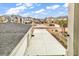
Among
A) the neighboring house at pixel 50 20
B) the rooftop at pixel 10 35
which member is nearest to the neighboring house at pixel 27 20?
the rooftop at pixel 10 35

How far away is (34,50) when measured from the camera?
159 centimetres

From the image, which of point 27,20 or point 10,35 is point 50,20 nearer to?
point 27,20

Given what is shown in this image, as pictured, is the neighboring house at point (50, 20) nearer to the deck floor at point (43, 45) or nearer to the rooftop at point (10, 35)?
the deck floor at point (43, 45)

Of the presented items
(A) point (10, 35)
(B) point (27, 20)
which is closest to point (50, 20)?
(B) point (27, 20)

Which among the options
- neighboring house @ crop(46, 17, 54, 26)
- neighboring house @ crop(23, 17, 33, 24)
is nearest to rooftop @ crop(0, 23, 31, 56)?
neighboring house @ crop(23, 17, 33, 24)

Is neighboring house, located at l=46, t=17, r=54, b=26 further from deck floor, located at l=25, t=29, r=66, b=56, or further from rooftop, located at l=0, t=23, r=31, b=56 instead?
rooftop, located at l=0, t=23, r=31, b=56

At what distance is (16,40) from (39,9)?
1.20 feet

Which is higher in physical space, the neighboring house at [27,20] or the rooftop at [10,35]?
the neighboring house at [27,20]

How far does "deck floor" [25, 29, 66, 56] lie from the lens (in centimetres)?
158

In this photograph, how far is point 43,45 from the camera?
5.20ft

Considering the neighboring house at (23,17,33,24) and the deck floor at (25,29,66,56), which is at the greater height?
the neighboring house at (23,17,33,24)

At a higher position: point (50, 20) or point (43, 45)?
point (50, 20)

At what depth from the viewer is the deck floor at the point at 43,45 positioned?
158cm

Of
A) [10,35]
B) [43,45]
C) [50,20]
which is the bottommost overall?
[43,45]
